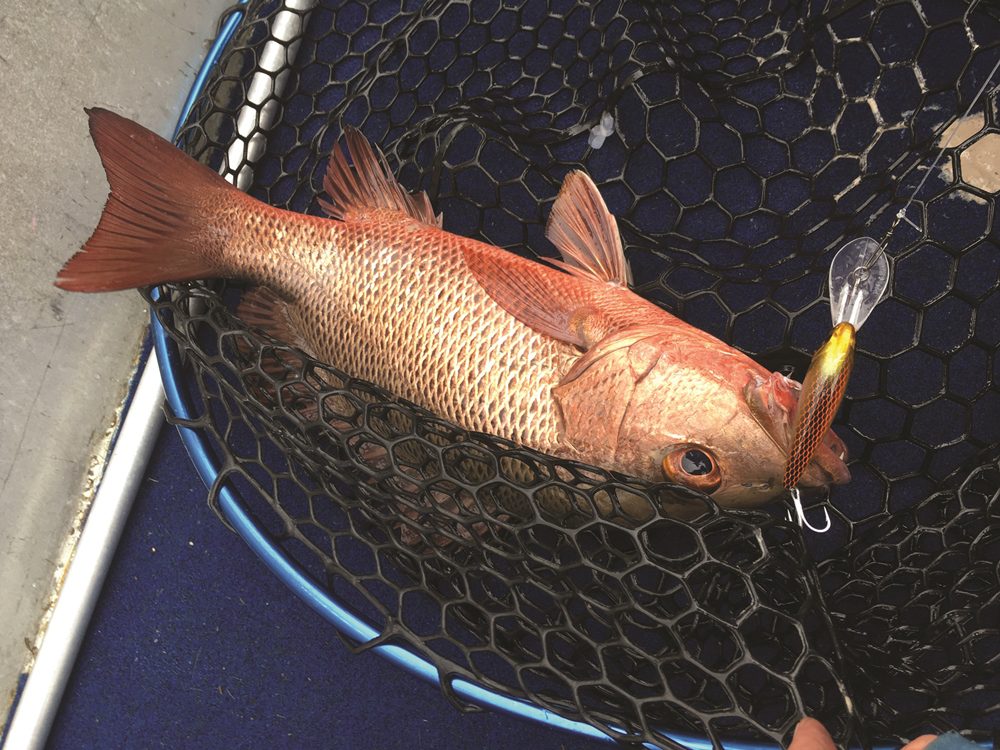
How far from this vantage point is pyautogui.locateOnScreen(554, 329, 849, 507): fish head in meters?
1.00

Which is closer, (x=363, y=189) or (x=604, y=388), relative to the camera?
(x=604, y=388)

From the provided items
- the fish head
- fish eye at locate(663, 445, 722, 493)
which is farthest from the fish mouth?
fish eye at locate(663, 445, 722, 493)

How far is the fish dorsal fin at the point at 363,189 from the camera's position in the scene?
1339mm

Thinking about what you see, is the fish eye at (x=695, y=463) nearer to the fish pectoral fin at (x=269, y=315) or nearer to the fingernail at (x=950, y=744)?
the fingernail at (x=950, y=744)

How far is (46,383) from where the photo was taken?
5.45 ft

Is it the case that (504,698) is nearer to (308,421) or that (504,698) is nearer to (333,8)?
(308,421)

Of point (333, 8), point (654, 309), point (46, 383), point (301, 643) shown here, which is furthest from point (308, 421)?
point (333, 8)

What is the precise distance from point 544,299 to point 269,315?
0.53 m

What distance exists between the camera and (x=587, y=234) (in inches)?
50.9

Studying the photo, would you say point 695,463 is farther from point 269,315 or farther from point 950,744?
point 269,315

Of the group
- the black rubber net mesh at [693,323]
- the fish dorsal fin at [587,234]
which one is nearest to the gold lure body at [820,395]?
the black rubber net mesh at [693,323]

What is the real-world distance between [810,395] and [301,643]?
1208 millimetres

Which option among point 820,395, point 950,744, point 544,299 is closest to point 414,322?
point 544,299

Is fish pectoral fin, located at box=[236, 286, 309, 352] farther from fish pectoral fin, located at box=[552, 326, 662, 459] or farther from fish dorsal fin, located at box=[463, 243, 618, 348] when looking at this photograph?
fish pectoral fin, located at box=[552, 326, 662, 459]
